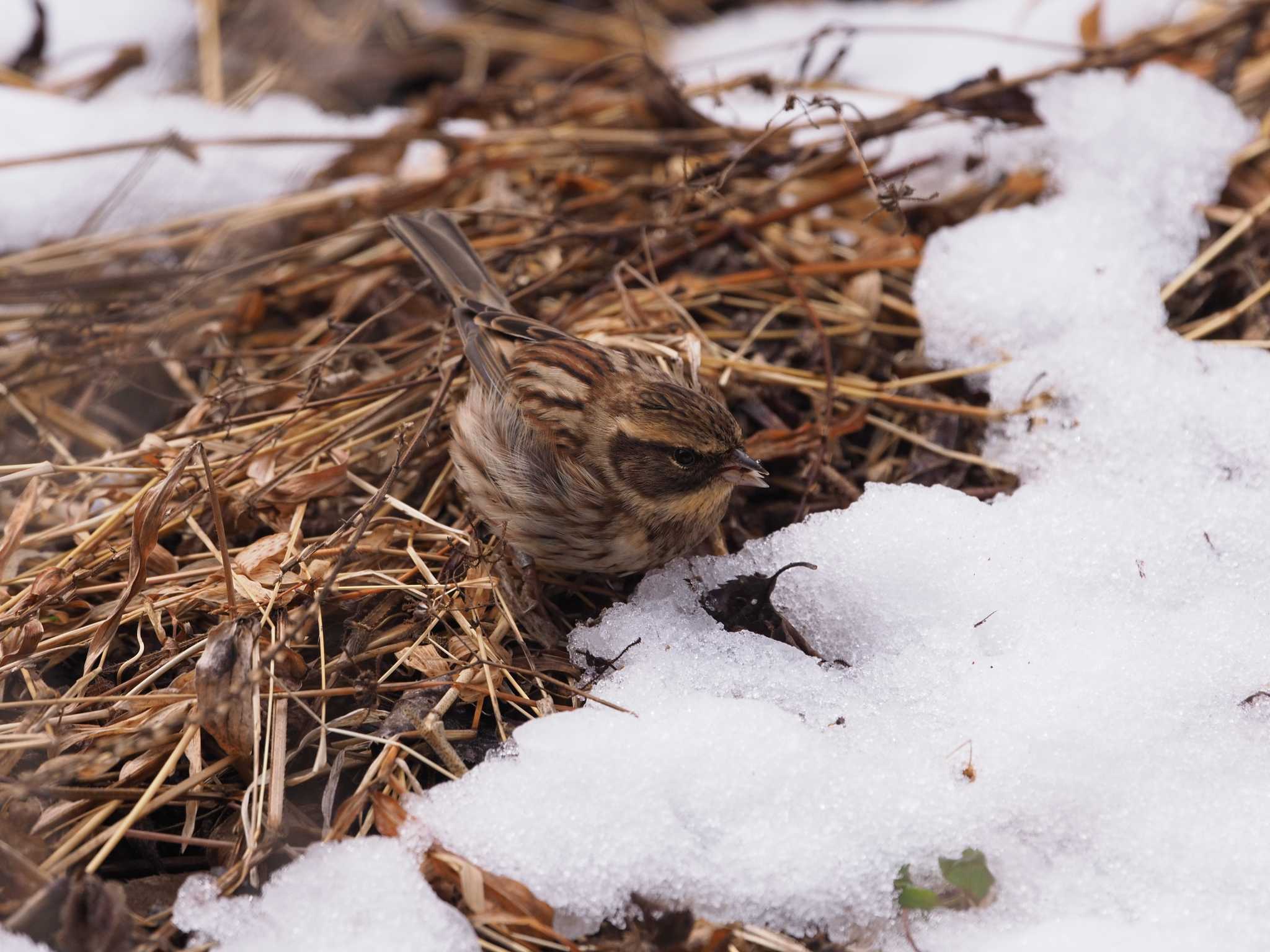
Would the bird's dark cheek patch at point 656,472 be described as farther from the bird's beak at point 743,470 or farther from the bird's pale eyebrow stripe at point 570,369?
the bird's pale eyebrow stripe at point 570,369

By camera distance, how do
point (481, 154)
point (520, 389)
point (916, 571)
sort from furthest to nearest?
point (481, 154) → point (520, 389) → point (916, 571)

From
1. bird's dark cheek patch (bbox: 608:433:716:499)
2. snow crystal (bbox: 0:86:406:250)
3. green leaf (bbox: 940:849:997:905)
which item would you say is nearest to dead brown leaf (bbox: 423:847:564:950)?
green leaf (bbox: 940:849:997:905)

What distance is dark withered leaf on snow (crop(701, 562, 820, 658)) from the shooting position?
3.06 m

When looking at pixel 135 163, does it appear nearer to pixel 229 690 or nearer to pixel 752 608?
pixel 229 690

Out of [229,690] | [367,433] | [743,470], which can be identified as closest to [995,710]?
[743,470]

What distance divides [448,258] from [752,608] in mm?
1620

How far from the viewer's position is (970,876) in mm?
2410

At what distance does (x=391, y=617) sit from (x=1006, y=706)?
1.66 meters

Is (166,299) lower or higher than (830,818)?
higher

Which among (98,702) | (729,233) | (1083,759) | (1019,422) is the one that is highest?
(729,233)

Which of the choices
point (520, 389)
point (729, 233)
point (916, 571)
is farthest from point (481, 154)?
point (916, 571)

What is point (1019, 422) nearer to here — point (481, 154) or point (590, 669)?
point (590, 669)

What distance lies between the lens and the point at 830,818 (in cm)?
249

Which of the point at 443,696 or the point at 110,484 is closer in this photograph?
the point at 443,696
